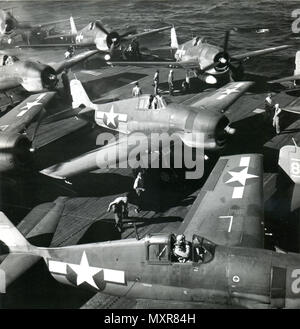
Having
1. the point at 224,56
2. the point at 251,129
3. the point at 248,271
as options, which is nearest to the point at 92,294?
the point at 248,271

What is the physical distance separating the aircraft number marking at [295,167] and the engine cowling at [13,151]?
32.9ft

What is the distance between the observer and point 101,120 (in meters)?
18.5

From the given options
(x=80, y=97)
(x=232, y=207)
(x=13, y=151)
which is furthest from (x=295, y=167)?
(x=80, y=97)

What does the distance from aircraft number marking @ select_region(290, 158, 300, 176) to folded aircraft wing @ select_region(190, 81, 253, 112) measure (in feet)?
19.3

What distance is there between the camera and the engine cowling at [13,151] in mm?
14141

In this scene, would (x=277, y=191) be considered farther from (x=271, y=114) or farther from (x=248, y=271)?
(x=271, y=114)

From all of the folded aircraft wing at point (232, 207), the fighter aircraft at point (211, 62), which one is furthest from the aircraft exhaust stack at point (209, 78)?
the folded aircraft wing at point (232, 207)

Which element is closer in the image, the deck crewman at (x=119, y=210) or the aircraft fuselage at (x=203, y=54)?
the deck crewman at (x=119, y=210)

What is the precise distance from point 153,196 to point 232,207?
3.97 metres

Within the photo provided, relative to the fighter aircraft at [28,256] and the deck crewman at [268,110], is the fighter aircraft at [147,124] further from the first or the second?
the fighter aircraft at [28,256]

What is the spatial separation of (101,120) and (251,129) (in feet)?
25.7

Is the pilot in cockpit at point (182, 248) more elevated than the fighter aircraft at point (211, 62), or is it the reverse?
the fighter aircraft at point (211, 62)

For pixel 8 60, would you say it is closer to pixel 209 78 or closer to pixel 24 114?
pixel 24 114

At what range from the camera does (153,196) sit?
47.1ft
